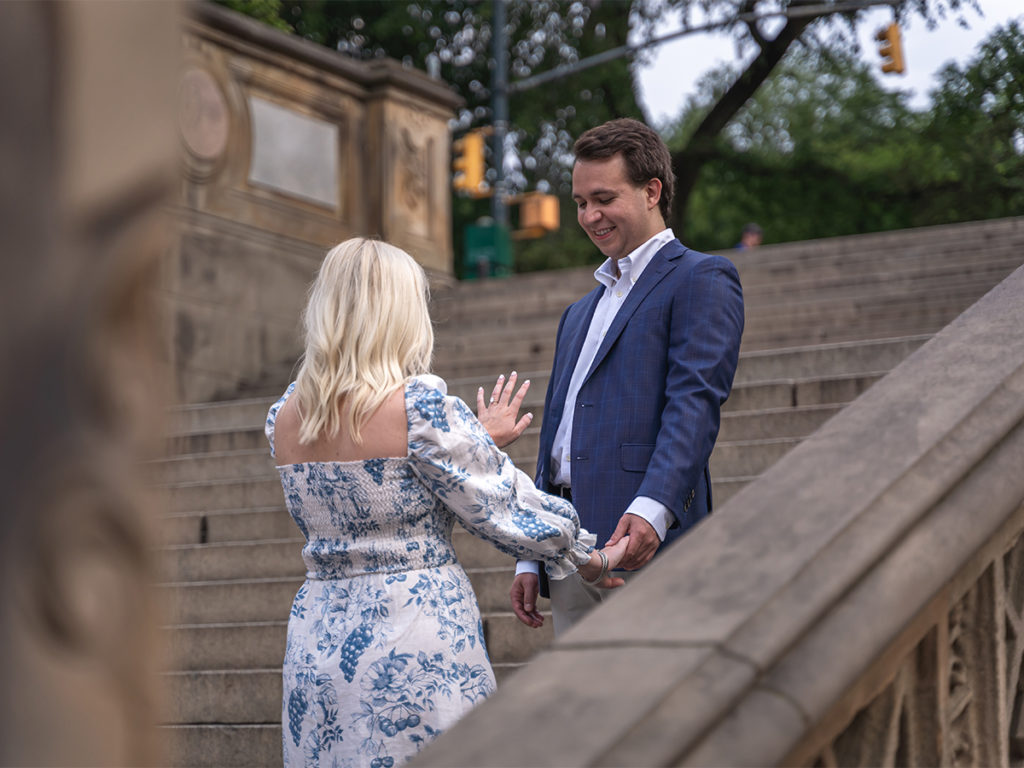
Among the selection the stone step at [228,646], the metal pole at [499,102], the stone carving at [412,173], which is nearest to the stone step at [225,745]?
the stone step at [228,646]

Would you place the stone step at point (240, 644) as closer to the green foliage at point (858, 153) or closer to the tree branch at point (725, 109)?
the green foliage at point (858, 153)

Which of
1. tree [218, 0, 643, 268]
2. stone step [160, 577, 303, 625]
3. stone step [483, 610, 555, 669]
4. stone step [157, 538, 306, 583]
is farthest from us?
tree [218, 0, 643, 268]

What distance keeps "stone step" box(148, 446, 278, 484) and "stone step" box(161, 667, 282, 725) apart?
8.32ft

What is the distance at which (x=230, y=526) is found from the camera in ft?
22.2

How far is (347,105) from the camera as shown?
523 inches

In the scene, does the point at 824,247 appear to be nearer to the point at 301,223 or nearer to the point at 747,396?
the point at 301,223


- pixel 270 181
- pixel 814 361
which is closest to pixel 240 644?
pixel 814 361

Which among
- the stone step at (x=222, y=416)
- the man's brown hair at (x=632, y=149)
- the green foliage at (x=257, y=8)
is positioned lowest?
the stone step at (x=222, y=416)

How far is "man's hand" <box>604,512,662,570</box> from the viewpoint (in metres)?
3.18

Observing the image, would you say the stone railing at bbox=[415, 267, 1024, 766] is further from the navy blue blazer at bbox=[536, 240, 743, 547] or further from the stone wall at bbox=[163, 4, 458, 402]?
the stone wall at bbox=[163, 4, 458, 402]

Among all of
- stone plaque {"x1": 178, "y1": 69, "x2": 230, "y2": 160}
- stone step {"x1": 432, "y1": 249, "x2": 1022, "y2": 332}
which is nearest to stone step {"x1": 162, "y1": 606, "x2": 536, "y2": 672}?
stone step {"x1": 432, "y1": 249, "x2": 1022, "y2": 332}

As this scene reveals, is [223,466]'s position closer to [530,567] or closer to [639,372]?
[530,567]

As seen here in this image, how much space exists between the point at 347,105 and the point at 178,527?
7.15m

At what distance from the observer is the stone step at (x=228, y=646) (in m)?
5.29
